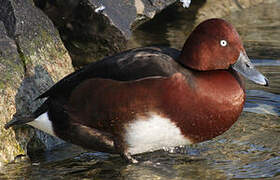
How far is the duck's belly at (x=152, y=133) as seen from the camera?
4.01 meters

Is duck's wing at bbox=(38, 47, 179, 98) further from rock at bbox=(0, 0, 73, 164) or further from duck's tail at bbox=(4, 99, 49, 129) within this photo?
rock at bbox=(0, 0, 73, 164)

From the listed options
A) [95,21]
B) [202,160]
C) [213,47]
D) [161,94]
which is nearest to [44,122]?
[161,94]

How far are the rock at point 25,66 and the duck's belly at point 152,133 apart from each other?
3.09 ft

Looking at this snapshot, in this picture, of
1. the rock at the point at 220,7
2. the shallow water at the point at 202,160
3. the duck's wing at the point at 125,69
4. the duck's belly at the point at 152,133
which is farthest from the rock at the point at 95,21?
the rock at the point at 220,7

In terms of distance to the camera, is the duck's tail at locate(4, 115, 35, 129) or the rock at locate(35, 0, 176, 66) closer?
the duck's tail at locate(4, 115, 35, 129)

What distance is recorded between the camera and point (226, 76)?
413 centimetres

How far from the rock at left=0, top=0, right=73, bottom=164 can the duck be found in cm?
52

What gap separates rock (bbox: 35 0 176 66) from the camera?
581 centimetres

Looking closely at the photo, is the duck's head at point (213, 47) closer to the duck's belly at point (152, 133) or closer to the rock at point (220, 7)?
the duck's belly at point (152, 133)

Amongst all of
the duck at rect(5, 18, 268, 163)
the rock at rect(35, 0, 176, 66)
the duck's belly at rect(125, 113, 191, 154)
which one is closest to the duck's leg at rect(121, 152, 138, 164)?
the duck at rect(5, 18, 268, 163)

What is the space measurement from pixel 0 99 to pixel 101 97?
89cm

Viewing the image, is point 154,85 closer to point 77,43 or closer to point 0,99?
point 0,99

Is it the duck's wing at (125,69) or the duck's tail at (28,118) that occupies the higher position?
the duck's wing at (125,69)

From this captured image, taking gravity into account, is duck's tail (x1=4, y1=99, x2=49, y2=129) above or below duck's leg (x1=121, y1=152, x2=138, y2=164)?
above
